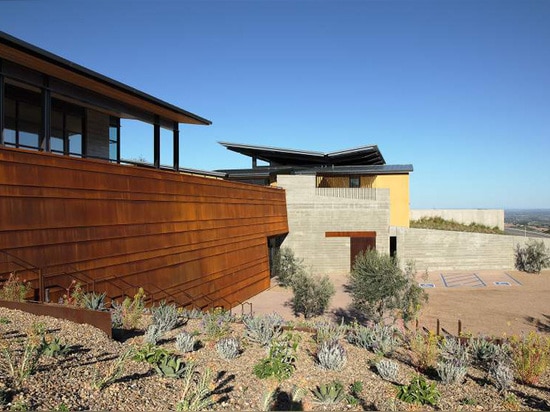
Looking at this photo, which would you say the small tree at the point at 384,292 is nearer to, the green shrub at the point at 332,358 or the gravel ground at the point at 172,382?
the gravel ground at the point at 172,382

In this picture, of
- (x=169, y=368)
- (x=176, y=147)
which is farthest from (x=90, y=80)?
(x=169, y=368)

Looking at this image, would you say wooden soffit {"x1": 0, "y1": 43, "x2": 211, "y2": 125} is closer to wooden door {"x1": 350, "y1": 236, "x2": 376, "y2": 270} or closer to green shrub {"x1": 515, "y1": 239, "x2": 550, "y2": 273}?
wooden door {"x1": 350, "y1": 236, "x2": 376, "y2": 270}

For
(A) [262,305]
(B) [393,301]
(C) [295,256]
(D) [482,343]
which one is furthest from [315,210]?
(D) [482,343]

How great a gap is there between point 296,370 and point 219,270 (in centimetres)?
1075

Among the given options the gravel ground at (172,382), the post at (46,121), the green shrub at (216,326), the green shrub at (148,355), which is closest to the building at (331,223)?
the post at (46,121)

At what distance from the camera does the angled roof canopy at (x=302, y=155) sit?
31198 millimetres

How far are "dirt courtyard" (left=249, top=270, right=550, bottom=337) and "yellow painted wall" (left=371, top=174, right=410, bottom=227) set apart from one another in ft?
17.7

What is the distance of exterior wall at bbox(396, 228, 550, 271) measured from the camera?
29.6 metres

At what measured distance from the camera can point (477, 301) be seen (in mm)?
20672

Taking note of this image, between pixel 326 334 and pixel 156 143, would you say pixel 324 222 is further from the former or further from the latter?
pixel 326 334

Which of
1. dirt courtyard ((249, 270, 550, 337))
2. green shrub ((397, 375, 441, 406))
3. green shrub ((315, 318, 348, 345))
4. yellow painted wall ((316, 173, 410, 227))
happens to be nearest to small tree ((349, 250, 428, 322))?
dirt courtyard ((249, 270, 550, 337))

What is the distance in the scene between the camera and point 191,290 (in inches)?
591

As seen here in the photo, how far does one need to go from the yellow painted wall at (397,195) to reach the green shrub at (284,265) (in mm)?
9584

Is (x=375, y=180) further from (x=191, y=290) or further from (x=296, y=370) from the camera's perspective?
(x=296, y=370)
